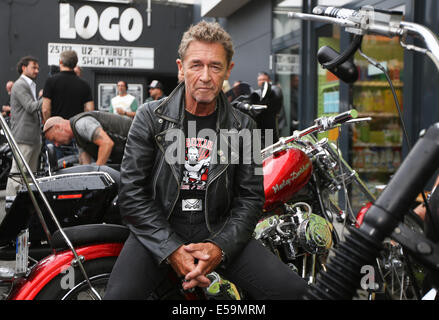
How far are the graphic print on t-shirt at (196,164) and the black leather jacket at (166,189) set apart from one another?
0.06 m

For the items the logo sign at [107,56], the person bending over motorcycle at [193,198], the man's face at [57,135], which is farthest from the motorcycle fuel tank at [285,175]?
the logo sign at [107,56]

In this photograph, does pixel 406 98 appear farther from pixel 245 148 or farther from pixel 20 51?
pixel 20 51

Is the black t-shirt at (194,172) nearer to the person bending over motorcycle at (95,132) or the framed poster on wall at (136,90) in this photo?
the person bending over motorcycle at (95,132)

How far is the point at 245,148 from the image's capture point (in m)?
2.12

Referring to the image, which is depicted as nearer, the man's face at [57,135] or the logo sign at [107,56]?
the man's face at [57,135]

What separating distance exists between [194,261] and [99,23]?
1257 cm

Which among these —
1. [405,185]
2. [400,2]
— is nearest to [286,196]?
[405,185]

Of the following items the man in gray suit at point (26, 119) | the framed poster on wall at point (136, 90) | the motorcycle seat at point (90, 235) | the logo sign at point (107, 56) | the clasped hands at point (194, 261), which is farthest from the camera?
the framed poster on wall at point (136, 90)

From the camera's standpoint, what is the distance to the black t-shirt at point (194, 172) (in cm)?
204

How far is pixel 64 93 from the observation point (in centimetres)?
570

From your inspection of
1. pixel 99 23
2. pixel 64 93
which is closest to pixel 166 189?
pixel 64 93

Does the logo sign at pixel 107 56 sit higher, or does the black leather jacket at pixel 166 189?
the logo sign at pixel 107 56

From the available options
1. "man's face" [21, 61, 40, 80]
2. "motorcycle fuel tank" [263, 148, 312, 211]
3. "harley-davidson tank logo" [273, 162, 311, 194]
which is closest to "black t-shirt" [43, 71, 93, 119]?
"man's face" [21, 61, 40, 80]

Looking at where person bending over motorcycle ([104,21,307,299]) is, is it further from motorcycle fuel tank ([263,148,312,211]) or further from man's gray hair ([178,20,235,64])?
motorcycle fuel tank ([263,148,312,211])
